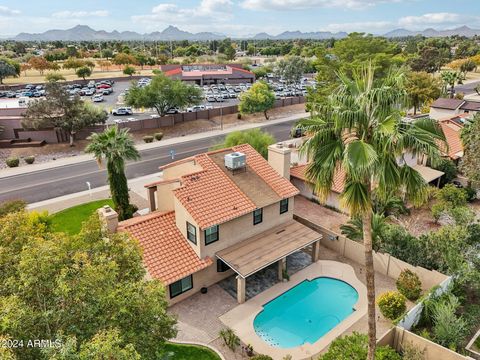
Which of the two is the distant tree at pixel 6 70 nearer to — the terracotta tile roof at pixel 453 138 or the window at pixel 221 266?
the window at pixel 221 266

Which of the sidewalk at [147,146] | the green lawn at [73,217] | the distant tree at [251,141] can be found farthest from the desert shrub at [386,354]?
the sidewalk at [147,146]

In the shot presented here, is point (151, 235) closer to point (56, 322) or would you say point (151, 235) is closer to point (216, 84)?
point (56, 322)

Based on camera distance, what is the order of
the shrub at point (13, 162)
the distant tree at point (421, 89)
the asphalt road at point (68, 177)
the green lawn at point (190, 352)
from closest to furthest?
the green lawn at point (190, 352)
the asphalt road at point (68, 177)
the shrub at point (13, 162)
the distant tree at point (421, 89)

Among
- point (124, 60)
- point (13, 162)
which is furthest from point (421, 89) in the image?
point (124, 60)

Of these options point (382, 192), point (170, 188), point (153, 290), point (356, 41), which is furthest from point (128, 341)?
point (356, 41)

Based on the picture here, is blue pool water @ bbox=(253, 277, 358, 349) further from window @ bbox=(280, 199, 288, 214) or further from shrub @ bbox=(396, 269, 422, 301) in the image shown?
window @ bbox=(280, 199, 288, 214)

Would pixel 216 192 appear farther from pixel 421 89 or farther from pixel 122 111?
pixel 421 89

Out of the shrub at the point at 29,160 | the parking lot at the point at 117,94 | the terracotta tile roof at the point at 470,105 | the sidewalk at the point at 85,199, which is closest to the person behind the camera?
the sidewalk at the point at 85,199
